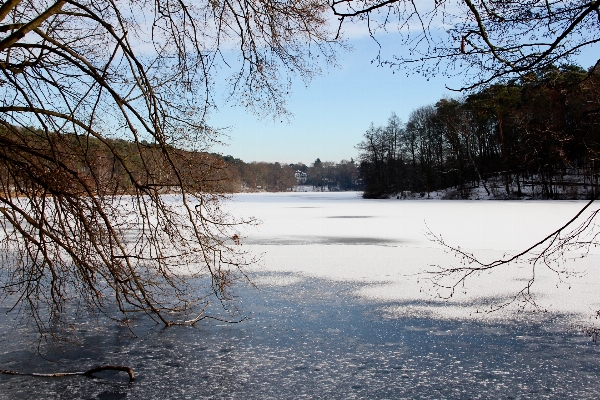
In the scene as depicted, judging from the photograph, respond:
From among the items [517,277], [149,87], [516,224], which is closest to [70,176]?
[149,87]

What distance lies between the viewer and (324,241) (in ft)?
39.7

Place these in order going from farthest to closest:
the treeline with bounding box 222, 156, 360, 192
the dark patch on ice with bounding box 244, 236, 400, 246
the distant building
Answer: the distant building
the treeline with bounding box 222, 156, 360, 192
the dark patch on ice with bounding box 244, 236, 400, 246

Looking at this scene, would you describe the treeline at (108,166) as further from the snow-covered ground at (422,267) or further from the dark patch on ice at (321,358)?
the snow-covered ground at (422,267)

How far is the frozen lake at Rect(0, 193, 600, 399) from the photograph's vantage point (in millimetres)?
3766

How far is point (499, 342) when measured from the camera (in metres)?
4.73

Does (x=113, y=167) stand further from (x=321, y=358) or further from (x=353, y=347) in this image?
(x=353, y=347)

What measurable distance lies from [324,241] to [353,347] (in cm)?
752

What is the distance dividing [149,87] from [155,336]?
7.86 ft

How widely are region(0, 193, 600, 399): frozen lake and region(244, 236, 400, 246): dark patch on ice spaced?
3.63m

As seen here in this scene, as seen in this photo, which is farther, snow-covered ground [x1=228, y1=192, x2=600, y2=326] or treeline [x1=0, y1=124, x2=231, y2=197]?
snow-covered ground [x1=228, y1=192, x2=600, y2=326]

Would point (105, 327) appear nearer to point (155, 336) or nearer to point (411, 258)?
point (155, 336)

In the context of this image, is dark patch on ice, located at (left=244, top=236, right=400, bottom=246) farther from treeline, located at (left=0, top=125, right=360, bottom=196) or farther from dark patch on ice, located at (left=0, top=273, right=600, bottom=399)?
treeline, located at (left=0, top=125, right=360, bottom=196)

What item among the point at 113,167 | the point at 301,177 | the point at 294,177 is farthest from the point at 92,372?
the point at 301,177

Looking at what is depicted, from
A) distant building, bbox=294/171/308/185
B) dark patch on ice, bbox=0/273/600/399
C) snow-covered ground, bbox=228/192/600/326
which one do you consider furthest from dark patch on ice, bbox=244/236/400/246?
distant building, bbox=294/171/308/185
